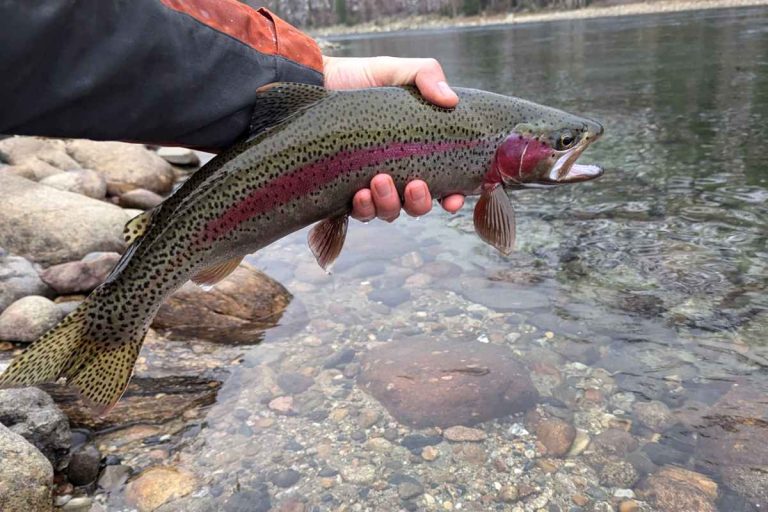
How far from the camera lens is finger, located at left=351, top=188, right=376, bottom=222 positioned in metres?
3.19

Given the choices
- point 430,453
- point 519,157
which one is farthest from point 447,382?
point 519,157

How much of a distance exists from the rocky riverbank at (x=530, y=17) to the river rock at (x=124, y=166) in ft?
174

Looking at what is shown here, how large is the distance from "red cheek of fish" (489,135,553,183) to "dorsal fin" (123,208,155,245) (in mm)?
1771

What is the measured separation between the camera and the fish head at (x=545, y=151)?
3309 millimetres

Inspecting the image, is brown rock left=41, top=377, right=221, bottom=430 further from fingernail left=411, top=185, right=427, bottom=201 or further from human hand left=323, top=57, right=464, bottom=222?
fingernail left=411, top=185, right=427, bottom=201

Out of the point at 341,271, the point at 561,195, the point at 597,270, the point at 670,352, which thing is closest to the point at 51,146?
the point at 341,271

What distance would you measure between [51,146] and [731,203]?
38.8 ft

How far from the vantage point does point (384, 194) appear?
3.19 m

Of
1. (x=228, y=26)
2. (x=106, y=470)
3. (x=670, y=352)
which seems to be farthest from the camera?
(x=670, y=352)

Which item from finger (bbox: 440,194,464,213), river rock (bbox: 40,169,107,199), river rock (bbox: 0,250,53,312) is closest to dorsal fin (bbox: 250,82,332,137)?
finger (bbox: 440,194,464,213)

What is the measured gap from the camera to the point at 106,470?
4137mm

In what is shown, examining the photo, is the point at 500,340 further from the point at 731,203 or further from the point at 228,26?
the point at 731,203

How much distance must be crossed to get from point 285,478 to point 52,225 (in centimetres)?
458

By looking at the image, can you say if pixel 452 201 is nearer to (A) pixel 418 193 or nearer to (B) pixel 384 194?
(A) pixel 418 193
